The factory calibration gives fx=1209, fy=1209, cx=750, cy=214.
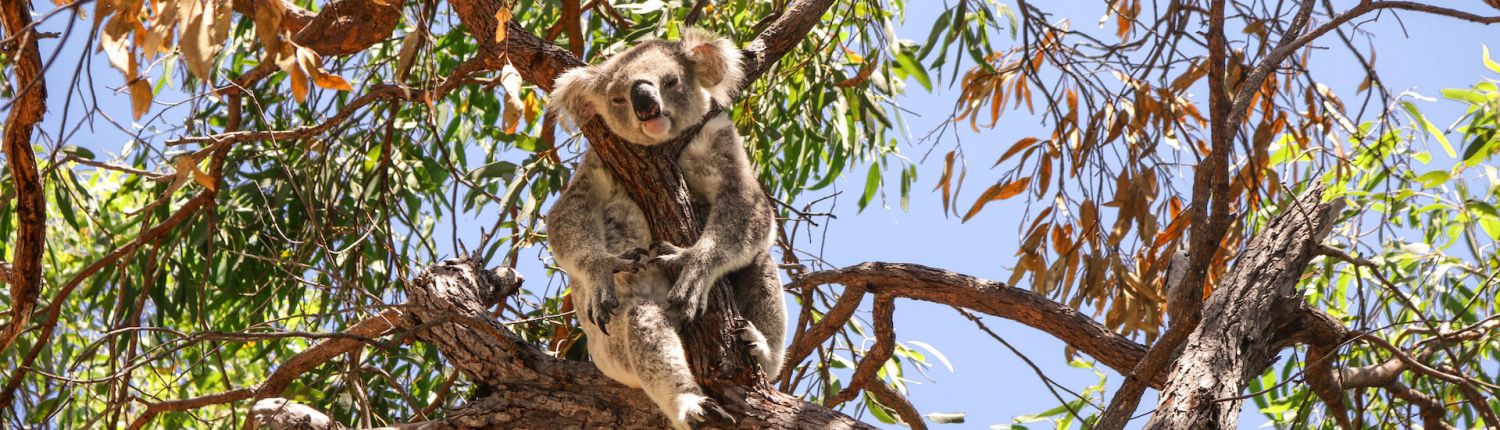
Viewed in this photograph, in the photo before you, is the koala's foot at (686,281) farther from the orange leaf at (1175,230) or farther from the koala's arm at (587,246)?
the orange leaf at (1175,230)

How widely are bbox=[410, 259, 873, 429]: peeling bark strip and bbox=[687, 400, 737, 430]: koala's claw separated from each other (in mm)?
309

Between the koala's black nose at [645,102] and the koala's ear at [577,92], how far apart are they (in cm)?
18

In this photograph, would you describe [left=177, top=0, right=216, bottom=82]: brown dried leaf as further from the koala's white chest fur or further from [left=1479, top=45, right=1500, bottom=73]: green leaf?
[left=1479, top=45, right=1500, bottom=73]: green leaf

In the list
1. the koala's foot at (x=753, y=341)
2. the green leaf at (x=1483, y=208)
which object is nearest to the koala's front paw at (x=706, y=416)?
the koala's foot at (x=753, y=341)

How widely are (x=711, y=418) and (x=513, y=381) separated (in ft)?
1.97

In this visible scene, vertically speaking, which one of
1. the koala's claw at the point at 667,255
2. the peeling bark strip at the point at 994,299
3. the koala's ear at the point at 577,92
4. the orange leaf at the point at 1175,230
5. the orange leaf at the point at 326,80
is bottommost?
the orange leaf at the point at 326,80

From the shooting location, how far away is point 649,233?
3086 mm

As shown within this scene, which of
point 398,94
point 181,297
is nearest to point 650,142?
point 398,94

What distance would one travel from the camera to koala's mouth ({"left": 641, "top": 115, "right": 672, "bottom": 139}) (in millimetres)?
2834

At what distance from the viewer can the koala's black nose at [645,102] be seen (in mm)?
2822

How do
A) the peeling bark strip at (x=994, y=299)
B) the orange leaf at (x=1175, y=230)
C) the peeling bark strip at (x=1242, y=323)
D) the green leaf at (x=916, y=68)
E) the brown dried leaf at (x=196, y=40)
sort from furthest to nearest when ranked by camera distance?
the green leaf at (x=916, y=68) → the orange leaf at (x=1175, y=230) → the peeling bark strip at (x=994, y=299) → the peeling bark strip at (x=1242, y=323) → the brown dried leaf at (x=196, y=40)

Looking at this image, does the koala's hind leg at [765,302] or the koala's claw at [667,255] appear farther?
the koala's hind leg at [765,302]

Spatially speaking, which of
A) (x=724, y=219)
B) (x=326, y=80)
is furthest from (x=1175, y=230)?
(x=326, y=80)

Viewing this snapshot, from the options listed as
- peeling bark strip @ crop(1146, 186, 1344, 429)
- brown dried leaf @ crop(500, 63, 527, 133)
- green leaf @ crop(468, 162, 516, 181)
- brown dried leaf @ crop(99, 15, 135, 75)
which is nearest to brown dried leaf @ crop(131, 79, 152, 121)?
brown dried leaf @ crop(99, 15, 135, 75)
